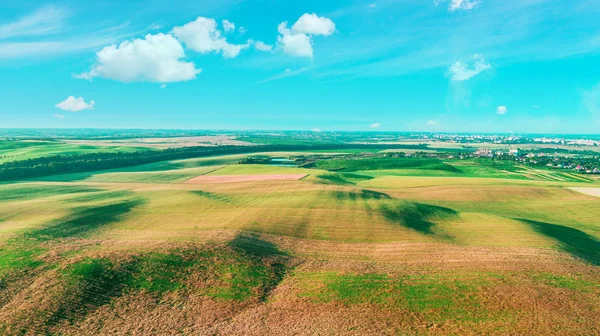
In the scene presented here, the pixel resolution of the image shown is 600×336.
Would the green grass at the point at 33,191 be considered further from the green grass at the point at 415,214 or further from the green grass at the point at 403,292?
the green grass at the point at 415,214

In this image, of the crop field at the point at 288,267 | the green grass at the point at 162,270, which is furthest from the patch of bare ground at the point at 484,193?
the green grass at the point at 162,270

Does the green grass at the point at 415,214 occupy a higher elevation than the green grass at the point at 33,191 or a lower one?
lower

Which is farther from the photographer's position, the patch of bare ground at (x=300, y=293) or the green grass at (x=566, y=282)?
the green grass at (x=566, y=282)

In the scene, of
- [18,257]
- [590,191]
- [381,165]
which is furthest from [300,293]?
[381,165]

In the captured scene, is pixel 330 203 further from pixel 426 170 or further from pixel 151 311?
pixel 426 170

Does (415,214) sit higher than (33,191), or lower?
lower

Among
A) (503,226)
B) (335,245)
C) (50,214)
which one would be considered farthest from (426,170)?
(50,214)

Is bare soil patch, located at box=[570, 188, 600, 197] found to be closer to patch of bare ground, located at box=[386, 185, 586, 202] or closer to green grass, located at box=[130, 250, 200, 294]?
patch of bare ground, located at box=[386, 185, 586, 202]

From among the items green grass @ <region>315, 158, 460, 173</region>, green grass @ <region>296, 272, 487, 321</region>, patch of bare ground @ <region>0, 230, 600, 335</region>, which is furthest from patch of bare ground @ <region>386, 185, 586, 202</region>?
green grass @ <region>315, 158, 460, 173</region>

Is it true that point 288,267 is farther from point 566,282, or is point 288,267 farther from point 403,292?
point 566,282
